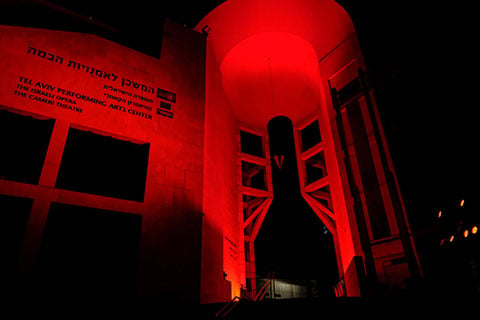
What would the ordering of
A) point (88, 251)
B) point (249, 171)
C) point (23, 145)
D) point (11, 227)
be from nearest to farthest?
point (11, 227) → point (88, 251) → point (23, 145) → point (249, 171)

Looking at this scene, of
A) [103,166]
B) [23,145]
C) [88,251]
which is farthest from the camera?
[103,166]

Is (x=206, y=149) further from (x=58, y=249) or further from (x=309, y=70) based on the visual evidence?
(x=309, y=70)

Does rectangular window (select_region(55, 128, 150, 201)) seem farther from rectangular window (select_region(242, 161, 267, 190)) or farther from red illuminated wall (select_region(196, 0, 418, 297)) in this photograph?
rectangular window (select_region(242, 161, 267, 190))

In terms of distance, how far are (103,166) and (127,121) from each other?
1.53 metres

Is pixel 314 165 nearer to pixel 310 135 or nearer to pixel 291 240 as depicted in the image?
pixel 310 135

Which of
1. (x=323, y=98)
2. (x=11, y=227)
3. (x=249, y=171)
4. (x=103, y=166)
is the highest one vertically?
(x=323, y=98)

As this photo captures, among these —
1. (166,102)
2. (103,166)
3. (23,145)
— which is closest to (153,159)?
(103,166)

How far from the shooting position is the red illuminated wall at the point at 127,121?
310 inches

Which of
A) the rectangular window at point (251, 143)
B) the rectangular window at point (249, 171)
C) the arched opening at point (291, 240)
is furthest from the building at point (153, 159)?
the rectangular window at point (251, 143)

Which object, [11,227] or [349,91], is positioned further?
[349,91]

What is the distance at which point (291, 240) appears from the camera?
20438 millimetres

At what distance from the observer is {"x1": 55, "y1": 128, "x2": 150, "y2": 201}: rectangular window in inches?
336

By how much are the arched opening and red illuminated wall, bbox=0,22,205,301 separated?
6828mm

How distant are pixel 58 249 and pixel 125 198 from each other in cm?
212
